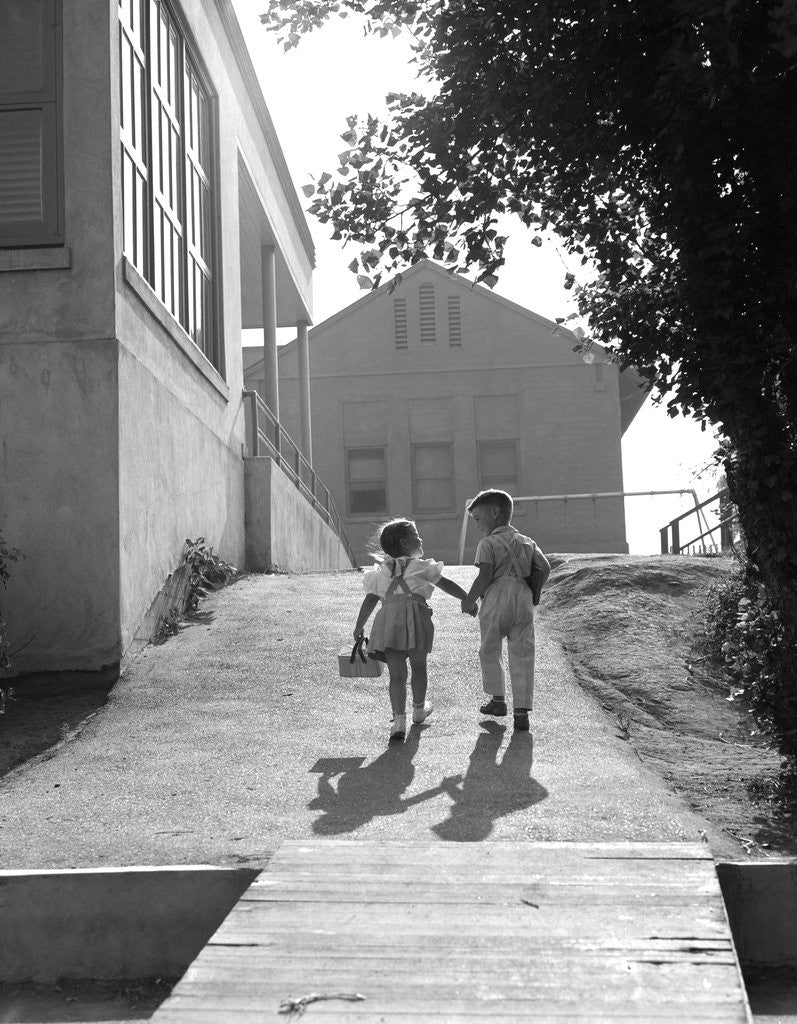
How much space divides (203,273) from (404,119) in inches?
272

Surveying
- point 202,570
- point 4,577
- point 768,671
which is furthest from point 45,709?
point 768,671

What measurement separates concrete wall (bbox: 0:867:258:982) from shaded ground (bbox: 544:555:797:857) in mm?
2112

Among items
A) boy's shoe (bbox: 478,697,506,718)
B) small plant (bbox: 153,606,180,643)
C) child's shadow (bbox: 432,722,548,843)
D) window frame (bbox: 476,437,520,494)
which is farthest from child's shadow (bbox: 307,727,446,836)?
window frame (bbox: 476,437,520,494)

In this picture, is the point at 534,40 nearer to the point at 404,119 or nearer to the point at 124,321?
the point at 404,119

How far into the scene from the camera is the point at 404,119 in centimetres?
704

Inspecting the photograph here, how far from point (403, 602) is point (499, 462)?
26330mm

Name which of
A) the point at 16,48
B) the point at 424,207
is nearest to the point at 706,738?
the point at 424,207

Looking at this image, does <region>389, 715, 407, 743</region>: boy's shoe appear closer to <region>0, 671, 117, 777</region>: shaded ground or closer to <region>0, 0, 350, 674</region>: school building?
<region>0, 671, 117, 777</region>: shaded ground

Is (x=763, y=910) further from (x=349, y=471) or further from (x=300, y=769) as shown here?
(x=349, y=471)

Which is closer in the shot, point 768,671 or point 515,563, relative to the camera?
point 768,671

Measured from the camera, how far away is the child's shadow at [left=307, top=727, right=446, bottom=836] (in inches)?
210

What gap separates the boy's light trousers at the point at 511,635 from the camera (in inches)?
281

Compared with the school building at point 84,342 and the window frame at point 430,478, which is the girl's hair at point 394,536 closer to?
the school building at point 84,342

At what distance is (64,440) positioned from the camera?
28.5 ft
